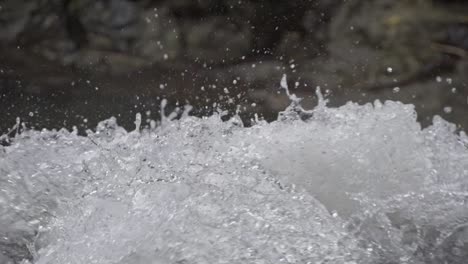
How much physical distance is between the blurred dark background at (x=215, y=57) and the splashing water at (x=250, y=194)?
55 centimetres

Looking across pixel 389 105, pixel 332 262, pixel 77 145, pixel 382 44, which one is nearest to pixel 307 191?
pixel 332 262

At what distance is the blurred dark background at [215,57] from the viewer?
2.84 metres

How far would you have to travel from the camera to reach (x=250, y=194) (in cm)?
162

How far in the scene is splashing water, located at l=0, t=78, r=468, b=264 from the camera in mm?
1453

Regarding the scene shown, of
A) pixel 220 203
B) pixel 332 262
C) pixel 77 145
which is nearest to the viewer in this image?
pixel 332 262

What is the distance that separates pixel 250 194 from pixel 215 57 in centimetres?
149

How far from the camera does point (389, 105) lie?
2.23 metres

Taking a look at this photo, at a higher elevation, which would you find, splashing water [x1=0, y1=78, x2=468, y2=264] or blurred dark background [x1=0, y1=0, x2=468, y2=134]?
blurred dark background [x1=0, y1=0, x2=468, y2=134]

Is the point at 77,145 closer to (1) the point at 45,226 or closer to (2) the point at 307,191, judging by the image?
(1) the point at 45,226

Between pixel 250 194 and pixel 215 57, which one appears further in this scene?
pixel 215 57

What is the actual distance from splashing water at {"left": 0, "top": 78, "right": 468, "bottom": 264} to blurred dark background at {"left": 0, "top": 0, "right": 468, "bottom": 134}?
553 mm

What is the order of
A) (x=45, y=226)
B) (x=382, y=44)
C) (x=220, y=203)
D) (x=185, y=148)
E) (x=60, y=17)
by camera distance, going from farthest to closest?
1. (x=60, y=17)
2. (x=382, y=44)
3. (x=185, y=148)
4. (x=45, y=226)
5. (x=220, y=203)

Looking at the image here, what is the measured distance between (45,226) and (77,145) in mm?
692

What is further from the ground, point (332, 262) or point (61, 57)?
point (61, 57)
